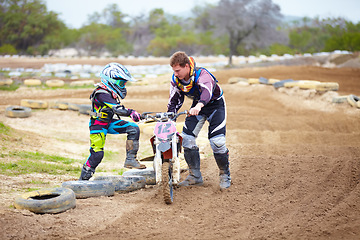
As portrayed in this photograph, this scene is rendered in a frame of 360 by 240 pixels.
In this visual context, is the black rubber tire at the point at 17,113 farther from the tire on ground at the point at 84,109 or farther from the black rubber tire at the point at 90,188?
the black rubber tire at the point at 90,188

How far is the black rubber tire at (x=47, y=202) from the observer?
519cm

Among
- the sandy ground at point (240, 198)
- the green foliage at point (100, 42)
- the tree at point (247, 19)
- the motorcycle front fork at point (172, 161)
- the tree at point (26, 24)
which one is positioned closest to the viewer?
the sandy ground at point (240, 198)

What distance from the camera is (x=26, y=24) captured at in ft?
98.2

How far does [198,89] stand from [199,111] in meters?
0.40

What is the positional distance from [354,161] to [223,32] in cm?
3055

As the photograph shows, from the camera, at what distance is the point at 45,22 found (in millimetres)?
34875

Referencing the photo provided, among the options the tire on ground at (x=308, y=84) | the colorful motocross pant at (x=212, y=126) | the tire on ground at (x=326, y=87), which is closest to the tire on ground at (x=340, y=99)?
the tire on ground at (x=326, y=87)

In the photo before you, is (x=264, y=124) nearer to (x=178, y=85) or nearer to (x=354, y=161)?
(x=354, y=161)

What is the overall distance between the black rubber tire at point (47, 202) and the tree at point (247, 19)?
31.4 metres

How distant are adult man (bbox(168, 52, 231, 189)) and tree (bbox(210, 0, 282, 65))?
29.7 metres

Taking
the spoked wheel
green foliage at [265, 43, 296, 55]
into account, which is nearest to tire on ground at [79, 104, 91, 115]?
the spoked wheel

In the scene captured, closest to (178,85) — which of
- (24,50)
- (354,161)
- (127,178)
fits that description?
(127,178)

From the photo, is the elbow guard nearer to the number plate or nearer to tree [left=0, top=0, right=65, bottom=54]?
the number plate

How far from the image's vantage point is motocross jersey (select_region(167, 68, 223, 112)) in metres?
6.16
